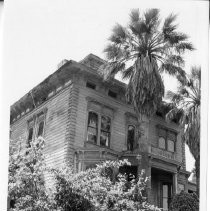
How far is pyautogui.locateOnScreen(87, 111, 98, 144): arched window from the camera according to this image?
10.4m

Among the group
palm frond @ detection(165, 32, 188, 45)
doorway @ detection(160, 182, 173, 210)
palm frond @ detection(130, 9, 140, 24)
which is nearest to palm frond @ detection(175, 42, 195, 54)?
palm frond @ detection(165, 32, 188, 45)

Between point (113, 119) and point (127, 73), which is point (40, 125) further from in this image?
point (127, 73)

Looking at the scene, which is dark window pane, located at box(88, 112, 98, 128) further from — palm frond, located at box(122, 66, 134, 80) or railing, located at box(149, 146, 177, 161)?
railing, located at box(149, 146, 177, 161)

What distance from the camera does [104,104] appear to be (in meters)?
10.8

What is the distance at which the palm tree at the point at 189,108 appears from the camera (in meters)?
9.44

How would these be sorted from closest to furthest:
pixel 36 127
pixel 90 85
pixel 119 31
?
pixel 36 127 → pixel 119 31 → pixel 90 85

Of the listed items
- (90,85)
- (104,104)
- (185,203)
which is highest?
(90,85)

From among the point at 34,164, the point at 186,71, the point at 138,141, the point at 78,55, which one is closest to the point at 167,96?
the point at 186,71

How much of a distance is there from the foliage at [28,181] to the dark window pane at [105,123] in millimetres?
2926

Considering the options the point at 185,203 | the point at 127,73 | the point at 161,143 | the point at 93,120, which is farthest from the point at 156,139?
the point at 185,203

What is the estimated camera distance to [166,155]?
11789mm

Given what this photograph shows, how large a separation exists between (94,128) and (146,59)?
2435 mm

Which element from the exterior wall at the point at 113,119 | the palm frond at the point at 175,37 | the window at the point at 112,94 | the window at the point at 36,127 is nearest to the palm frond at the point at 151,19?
the palm frond at the point at 175,37

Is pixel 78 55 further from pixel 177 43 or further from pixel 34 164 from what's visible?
pixel 177 43
